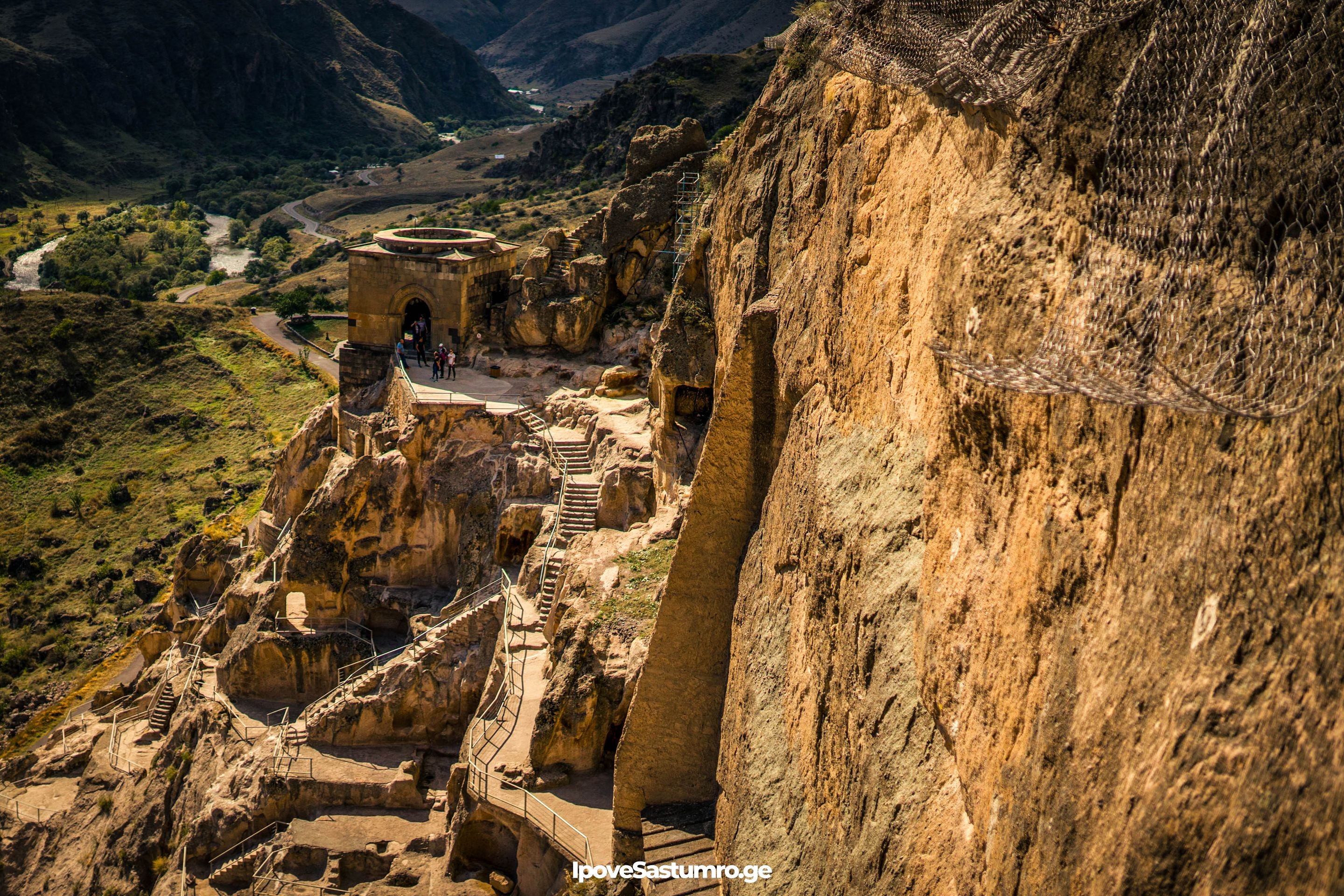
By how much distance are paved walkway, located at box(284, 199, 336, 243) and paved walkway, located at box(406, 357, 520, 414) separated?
51.6 m

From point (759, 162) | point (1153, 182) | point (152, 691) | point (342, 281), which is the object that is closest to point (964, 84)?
point (1153, 182)

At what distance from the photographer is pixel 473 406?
27047mm

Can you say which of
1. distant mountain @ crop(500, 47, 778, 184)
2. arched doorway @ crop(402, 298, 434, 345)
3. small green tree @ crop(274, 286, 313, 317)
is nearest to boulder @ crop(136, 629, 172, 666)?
arched doorway @ crop(402, 298, 434, 345)

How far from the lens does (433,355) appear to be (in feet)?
99.4

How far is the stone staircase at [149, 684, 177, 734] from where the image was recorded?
2844 centimetres

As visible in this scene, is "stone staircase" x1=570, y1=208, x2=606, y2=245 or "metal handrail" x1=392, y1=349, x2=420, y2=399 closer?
"metal handrail" x1=392, y1=349, x2=420, y2=399

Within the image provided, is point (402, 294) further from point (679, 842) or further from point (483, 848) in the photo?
point (679, 842)

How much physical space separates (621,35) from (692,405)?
6333 inches

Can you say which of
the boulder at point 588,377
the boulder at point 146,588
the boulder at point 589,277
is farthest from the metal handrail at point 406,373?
the boulder at point 146,588

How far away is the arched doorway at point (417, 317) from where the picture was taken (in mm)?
30438

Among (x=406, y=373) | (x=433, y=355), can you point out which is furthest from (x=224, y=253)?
(x=406, y=373)

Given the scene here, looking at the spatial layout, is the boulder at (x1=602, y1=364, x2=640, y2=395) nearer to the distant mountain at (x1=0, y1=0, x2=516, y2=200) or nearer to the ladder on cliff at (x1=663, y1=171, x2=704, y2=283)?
the ladder on cliff at (x1=663, y1=171, x2=704, y2=283)

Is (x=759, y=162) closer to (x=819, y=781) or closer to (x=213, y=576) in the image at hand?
(x=819, y=781)

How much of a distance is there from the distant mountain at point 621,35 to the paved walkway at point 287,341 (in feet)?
208
